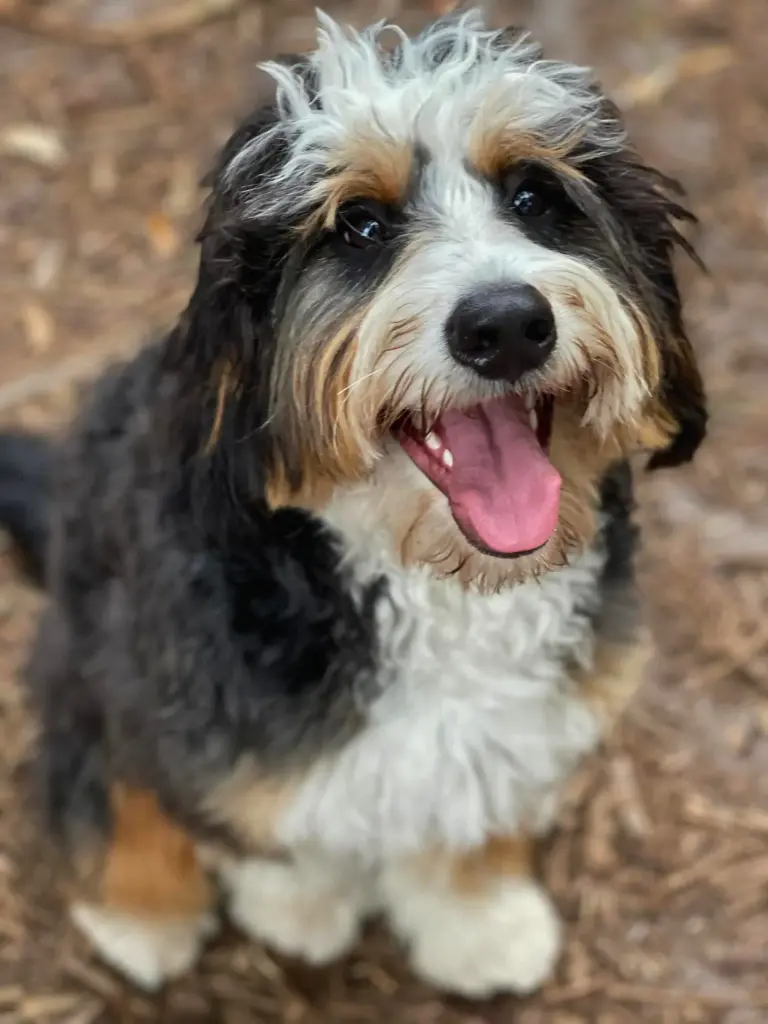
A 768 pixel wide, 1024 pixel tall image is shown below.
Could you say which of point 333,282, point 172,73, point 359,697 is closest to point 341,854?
point 359,697

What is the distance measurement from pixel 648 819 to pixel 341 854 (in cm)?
62

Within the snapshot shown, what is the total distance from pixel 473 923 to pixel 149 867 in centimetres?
47

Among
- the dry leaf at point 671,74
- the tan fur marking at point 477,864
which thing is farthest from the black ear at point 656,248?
the dry leaf at point 671,74

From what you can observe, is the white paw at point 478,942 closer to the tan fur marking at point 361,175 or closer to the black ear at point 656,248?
the black ear at point 656,248

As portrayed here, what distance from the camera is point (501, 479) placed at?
4.32 ft

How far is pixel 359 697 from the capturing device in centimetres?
147

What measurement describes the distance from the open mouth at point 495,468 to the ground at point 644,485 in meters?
0.91

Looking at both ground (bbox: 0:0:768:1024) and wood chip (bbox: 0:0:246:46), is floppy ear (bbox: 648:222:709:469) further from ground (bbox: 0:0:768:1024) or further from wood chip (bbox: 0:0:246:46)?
wood chip (bbox: 0:0:246:46)

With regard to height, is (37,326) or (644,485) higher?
(644,485)

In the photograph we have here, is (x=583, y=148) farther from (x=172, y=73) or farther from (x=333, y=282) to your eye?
(x=172, y=73)

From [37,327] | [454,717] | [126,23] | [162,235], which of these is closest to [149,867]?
[454,717]

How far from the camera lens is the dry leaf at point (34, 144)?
3080 millimetres

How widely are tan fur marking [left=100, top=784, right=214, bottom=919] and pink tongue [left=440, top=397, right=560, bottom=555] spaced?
662 mm

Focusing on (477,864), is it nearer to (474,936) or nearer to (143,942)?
(474,936)
